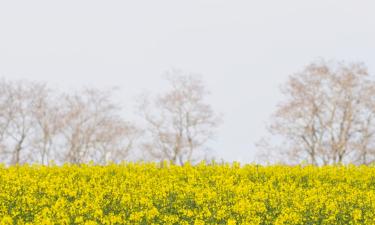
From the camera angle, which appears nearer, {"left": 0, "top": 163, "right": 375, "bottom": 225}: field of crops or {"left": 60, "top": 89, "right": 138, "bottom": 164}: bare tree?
{"left": 0, "top": 163, "right": 375, "bottom": 225}: field of crops

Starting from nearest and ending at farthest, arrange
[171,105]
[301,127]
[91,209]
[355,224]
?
[91,209], [355,224], [301,127], [171,105]

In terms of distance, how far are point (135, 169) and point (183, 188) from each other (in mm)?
2507

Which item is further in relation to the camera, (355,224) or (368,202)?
(368,202)

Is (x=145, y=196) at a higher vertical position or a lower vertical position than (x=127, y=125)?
lower

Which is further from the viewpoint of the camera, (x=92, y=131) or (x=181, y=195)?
(x=92, y=131)

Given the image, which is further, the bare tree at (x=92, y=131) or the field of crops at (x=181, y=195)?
the bare tree at (x=92, y=131)

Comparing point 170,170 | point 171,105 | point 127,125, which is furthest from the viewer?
point 127,125

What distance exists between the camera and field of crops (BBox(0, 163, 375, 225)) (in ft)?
32.7

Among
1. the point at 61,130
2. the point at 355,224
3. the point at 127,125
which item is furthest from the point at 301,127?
the point at 355,224

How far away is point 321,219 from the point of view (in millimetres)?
10711

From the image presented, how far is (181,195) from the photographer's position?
11195 millimetres

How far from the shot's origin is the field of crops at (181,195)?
9.98 m

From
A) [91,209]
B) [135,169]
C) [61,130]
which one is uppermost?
[61,130]

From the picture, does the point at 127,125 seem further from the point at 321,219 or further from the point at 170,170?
the point at 321,219
